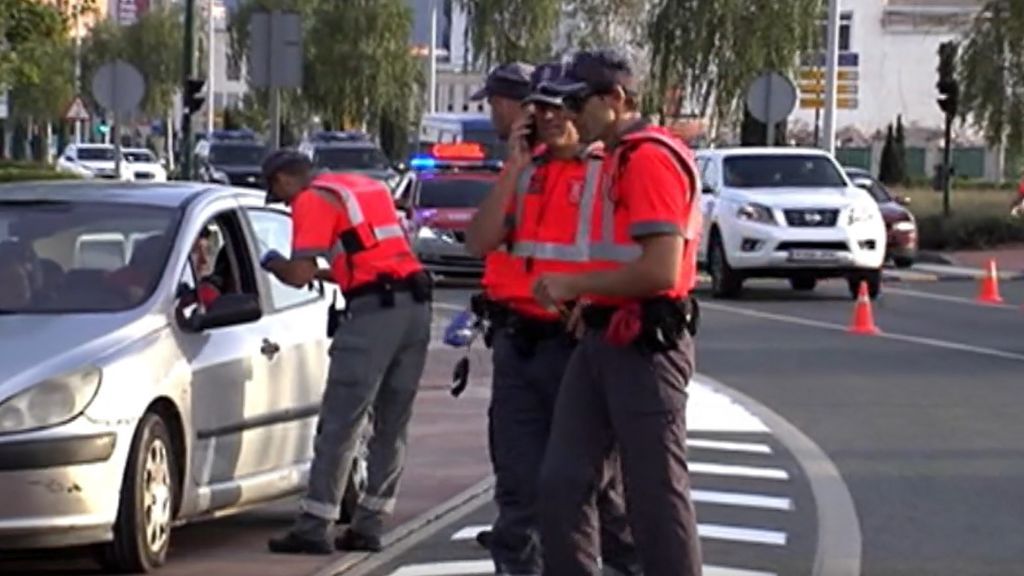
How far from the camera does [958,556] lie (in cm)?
1063

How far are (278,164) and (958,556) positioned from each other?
11.2 feet

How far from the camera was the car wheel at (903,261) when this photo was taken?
3784cm

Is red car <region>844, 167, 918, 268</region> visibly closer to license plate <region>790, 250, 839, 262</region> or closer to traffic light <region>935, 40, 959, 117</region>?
traffic light <region>935, 40, 959, 117</region>

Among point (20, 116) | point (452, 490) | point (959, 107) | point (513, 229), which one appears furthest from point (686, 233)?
point (20, 116)

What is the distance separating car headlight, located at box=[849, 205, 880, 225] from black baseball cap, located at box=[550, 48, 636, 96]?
67.5 ft

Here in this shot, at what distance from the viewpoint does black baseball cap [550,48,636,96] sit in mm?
7602

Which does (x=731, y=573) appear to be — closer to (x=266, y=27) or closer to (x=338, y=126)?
(x=266, y=27)

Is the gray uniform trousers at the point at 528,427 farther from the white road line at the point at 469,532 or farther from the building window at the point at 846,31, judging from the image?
the building window at the point at 846,31

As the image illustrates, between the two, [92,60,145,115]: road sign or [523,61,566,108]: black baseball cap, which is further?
[92,60,145,115]: road sign

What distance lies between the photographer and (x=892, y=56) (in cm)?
8969

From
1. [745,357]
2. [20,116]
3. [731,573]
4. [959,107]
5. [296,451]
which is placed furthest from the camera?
[20,116]

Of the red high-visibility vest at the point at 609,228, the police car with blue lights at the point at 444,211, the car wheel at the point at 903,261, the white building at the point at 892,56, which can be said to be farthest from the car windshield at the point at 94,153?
the red high-visibility vest at the point at 609,228

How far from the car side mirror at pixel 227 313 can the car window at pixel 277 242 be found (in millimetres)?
549

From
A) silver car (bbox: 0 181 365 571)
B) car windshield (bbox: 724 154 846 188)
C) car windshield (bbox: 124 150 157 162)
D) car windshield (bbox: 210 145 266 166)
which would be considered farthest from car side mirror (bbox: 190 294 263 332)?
car windshield (bbox: 124 150 157 162)
